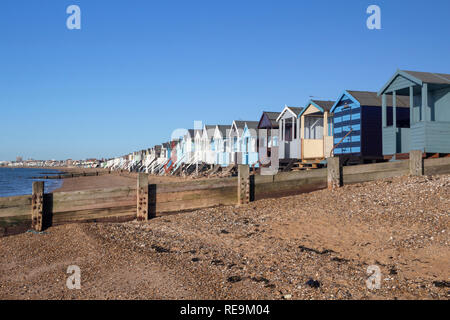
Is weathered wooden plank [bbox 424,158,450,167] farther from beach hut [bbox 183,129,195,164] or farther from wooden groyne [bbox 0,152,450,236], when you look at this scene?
beach hut [bbox 183,129,195,164]

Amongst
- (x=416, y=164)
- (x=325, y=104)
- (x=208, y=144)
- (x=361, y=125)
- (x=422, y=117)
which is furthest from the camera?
(x=208, y=144)

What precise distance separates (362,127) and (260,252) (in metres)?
12.8

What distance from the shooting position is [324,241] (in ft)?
22.0

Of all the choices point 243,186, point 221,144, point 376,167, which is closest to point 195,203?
point 243,186

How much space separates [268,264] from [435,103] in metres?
13.3

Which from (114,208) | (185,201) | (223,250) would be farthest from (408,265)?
(114,208)

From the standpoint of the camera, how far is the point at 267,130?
26.6 metres

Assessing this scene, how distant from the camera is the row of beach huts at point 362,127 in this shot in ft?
45.0

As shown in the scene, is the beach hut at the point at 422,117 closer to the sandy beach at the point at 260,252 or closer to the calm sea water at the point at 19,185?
the sandy beach at the point at 260,252

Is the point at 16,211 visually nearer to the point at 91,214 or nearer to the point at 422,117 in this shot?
the point at 91,214

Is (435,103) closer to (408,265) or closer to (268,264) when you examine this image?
(408,265)

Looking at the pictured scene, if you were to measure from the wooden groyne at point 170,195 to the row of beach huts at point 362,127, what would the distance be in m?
2.92

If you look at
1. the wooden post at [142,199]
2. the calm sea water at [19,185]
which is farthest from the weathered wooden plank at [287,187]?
the calm sea water at [19,185]
